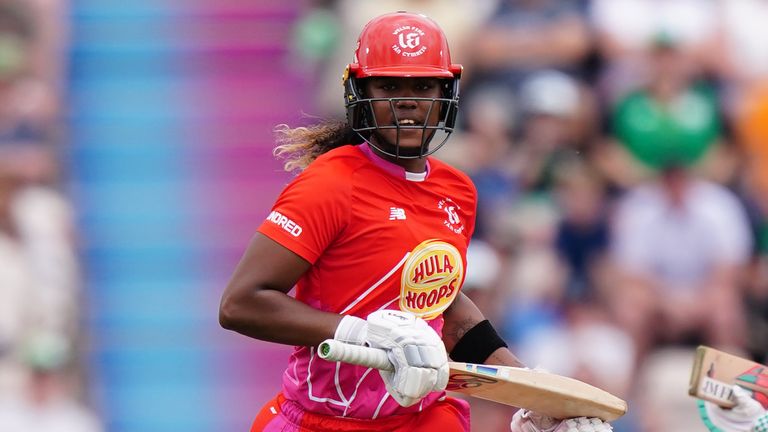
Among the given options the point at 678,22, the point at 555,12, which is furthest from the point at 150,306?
the point at 678,22

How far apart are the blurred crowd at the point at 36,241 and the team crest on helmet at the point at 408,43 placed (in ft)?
14.1

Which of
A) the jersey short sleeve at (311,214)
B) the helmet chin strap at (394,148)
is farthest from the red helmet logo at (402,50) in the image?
the jersey short sleeve at (311,214)

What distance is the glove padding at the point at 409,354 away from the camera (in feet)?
9.93

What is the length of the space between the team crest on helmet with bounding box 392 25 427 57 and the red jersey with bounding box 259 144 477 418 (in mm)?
284

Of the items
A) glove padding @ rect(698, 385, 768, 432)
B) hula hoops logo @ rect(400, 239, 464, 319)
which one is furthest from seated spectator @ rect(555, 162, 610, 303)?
hula hoops logo @ rect(400, 239, 464, 319)

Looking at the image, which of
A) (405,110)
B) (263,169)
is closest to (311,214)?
(405,110)

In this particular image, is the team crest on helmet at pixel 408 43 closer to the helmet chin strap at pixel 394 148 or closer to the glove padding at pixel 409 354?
the helmet chin strap at pixel 394 148

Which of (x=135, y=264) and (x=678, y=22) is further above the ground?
(x=678, y=22)

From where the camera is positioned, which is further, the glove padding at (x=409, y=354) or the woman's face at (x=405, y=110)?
the woman's face at (x=405, y=110)

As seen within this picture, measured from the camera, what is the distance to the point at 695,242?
7.13 meters

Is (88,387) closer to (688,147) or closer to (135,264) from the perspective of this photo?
(135,264)

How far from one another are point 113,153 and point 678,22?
3420 mm

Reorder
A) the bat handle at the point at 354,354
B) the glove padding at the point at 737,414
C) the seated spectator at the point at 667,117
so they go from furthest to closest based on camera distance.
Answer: the seated spectator at the point at 667,117 < the glove padding at the point at 737,414 < the bat handle at the point at 354,354

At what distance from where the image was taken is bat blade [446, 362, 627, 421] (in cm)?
331
